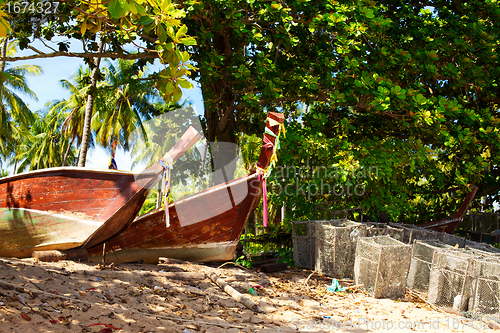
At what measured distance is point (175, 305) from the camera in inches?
195

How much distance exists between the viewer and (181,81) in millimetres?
3658

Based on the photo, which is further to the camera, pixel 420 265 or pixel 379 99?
pixel 379 99

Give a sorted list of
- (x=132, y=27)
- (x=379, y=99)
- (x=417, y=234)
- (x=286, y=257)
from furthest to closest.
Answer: (x=286, y=257) → (x=417, y=234) → (x=379, y=99) → (x=132, y=27)

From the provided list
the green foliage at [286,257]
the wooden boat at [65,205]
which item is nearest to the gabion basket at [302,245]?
the green foliage at [286,257]

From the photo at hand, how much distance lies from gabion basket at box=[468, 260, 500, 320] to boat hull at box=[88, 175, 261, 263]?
4.03 meters

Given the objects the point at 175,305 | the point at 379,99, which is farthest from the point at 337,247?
the point at 175,305

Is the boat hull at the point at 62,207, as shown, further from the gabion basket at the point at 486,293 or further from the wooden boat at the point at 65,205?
the gabion basket at the point at 486,293

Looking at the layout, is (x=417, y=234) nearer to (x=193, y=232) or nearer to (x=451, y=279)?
(x=451, y=279)

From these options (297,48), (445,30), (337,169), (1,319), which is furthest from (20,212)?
(445,30)

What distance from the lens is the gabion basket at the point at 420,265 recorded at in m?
7.32

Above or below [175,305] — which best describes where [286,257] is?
below

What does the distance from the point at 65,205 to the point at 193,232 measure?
8.12ft

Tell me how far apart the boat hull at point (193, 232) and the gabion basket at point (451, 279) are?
3.52 m

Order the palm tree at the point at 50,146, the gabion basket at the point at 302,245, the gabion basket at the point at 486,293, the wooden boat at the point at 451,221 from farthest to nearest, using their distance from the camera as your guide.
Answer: the palm tree at the point at 50,146 < the wooden boat at the point at 451,221 < the gabion basket at the point at 302,245 < the gabion basket at the point at 486,293
